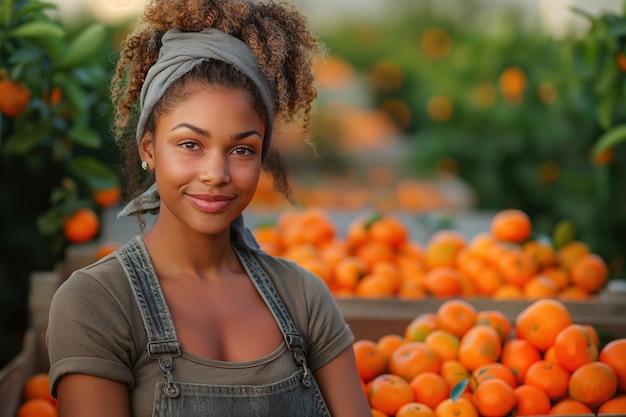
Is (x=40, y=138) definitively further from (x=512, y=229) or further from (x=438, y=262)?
(x=512, y=229)

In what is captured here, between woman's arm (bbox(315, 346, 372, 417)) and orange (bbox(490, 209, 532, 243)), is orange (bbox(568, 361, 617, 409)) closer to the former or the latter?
woman's arm (bbox(315, 346, 372, 417))


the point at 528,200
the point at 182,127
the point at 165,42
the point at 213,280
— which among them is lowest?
the point at 528,200

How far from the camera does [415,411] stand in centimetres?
223

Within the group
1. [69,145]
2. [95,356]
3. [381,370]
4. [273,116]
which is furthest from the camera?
[69,145]

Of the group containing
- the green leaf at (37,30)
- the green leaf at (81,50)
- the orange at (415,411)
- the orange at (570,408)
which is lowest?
the orange at (415,411)

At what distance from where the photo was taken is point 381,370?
248cm

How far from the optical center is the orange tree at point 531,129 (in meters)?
4.09

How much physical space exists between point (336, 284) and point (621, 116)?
6.43ft

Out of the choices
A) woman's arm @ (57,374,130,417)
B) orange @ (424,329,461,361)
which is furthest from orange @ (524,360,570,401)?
woman's arm @ (57,374,130,417)

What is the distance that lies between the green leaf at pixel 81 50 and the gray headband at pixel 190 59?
113cm

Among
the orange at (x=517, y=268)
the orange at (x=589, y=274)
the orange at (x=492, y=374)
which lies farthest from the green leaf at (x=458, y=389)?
the orange at (x=589, y=274)

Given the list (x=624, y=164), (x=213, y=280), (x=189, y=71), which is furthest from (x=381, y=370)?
(x=624, y=164)

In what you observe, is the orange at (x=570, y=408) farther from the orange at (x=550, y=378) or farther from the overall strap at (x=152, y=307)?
the overall strap at (x=152, y=307)

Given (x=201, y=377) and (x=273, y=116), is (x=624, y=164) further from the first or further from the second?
(x=201, y=377)
